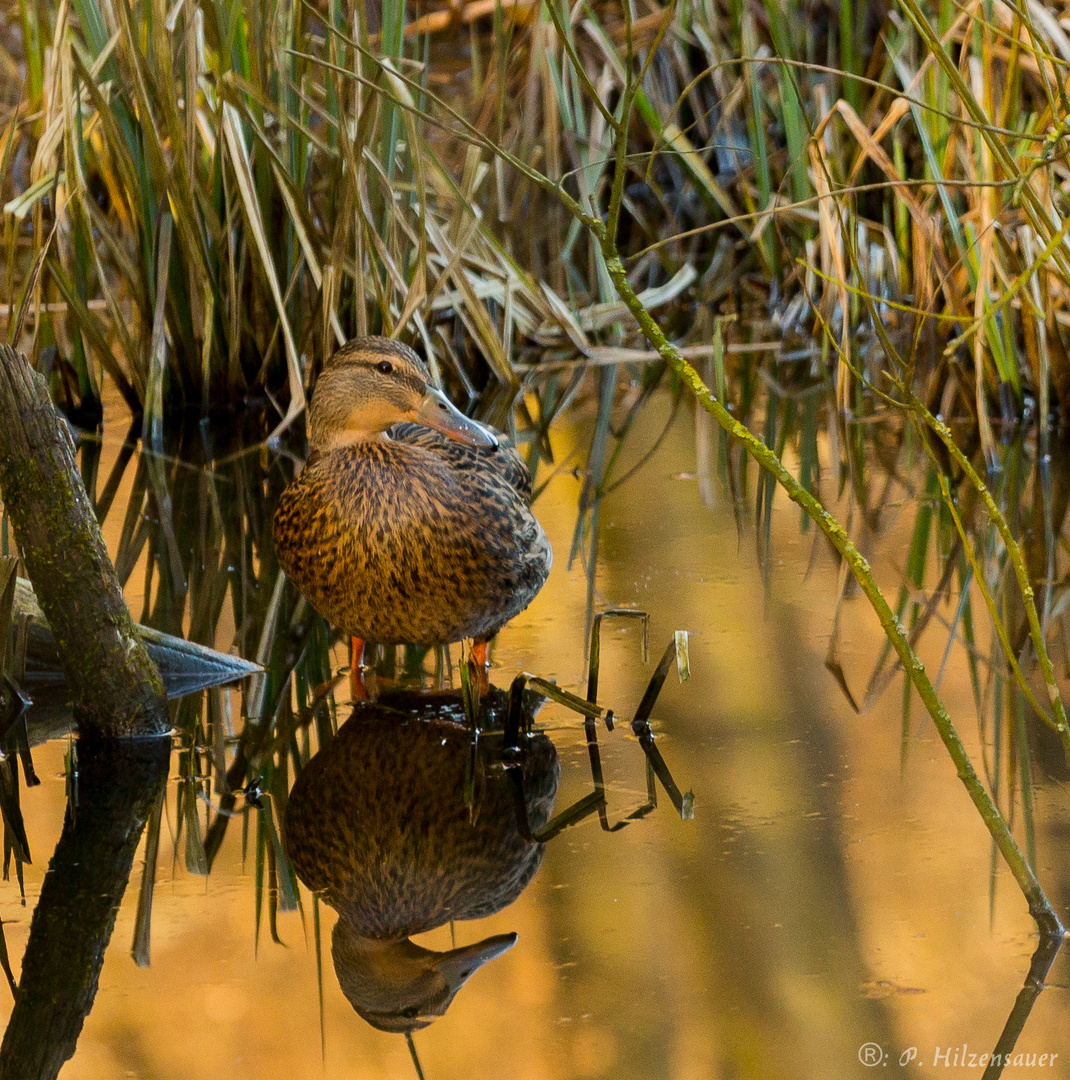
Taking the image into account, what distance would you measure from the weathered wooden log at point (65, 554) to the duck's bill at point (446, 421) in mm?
685

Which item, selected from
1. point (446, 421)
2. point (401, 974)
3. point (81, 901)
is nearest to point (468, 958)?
point (401, 974)

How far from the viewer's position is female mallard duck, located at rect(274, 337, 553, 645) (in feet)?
9.51

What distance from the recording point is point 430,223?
5.05m

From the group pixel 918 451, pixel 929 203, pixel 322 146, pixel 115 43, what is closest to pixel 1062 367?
pixel 918 451

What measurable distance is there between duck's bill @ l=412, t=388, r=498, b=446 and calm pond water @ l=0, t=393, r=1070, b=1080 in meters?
0.51

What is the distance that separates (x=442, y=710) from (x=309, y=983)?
101 centimetres

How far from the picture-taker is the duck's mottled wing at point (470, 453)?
312 cm

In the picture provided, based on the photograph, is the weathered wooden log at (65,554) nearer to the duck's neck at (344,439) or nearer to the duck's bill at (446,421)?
the duck's neck at (344,439)

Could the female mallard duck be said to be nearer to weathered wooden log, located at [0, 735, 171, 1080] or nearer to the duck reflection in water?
the duck reflection in water

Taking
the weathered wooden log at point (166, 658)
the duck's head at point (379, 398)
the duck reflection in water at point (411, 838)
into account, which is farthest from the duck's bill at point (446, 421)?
the weathered wooden log at point (166, 658)

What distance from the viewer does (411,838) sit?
96.8 inches

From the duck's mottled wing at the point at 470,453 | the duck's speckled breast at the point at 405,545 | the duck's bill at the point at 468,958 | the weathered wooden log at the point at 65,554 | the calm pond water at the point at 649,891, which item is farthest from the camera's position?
the duck's mottled wing at the point at 470,453

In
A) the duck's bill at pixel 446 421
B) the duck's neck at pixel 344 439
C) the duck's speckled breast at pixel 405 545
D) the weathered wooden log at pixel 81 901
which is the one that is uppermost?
the duck's bill at pixel 446 421

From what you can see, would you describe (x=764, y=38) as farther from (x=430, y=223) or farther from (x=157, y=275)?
(x=157, y=275)
